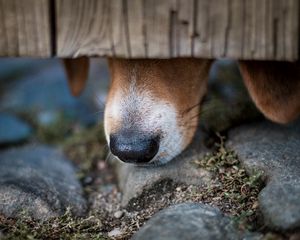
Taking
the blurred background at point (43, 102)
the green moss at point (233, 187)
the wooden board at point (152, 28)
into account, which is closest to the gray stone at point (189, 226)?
the green moss at point (233, 187)

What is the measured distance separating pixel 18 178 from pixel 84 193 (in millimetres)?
372

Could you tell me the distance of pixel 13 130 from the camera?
4117mm

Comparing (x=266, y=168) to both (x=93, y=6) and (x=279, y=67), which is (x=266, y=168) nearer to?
(x=279, y=67)

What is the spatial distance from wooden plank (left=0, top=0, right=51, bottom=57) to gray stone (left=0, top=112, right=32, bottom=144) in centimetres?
167

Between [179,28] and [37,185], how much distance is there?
1.06 m

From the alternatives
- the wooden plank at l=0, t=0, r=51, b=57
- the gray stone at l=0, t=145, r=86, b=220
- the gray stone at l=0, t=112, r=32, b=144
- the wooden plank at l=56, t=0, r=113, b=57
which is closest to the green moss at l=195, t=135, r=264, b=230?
the gray stone at l=0, t=145, r=86, b=220

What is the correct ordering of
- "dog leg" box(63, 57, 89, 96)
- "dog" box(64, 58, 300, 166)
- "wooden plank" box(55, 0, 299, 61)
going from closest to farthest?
"wooden plank" box(55, 0, 299, 61) → "dog" box(64, 58, 300, 166) → "dog leg" box(63, 57, 89, 96)

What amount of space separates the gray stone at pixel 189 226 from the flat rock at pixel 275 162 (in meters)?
0.16

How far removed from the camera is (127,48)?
2289 millimetres

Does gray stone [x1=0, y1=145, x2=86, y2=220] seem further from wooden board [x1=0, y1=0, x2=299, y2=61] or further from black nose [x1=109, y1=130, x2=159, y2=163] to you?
wooden board [x1=0, y1=0, x2=299, y2=61]

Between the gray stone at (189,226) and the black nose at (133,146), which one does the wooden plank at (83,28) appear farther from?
the gray stone at (189,226)

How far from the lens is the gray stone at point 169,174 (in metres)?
2.76

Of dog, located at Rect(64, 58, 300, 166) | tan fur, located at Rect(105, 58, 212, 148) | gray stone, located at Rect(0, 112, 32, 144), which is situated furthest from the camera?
gray stone, located at Rect(0, 112, 32, 144)

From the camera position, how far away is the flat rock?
2.09 metres
